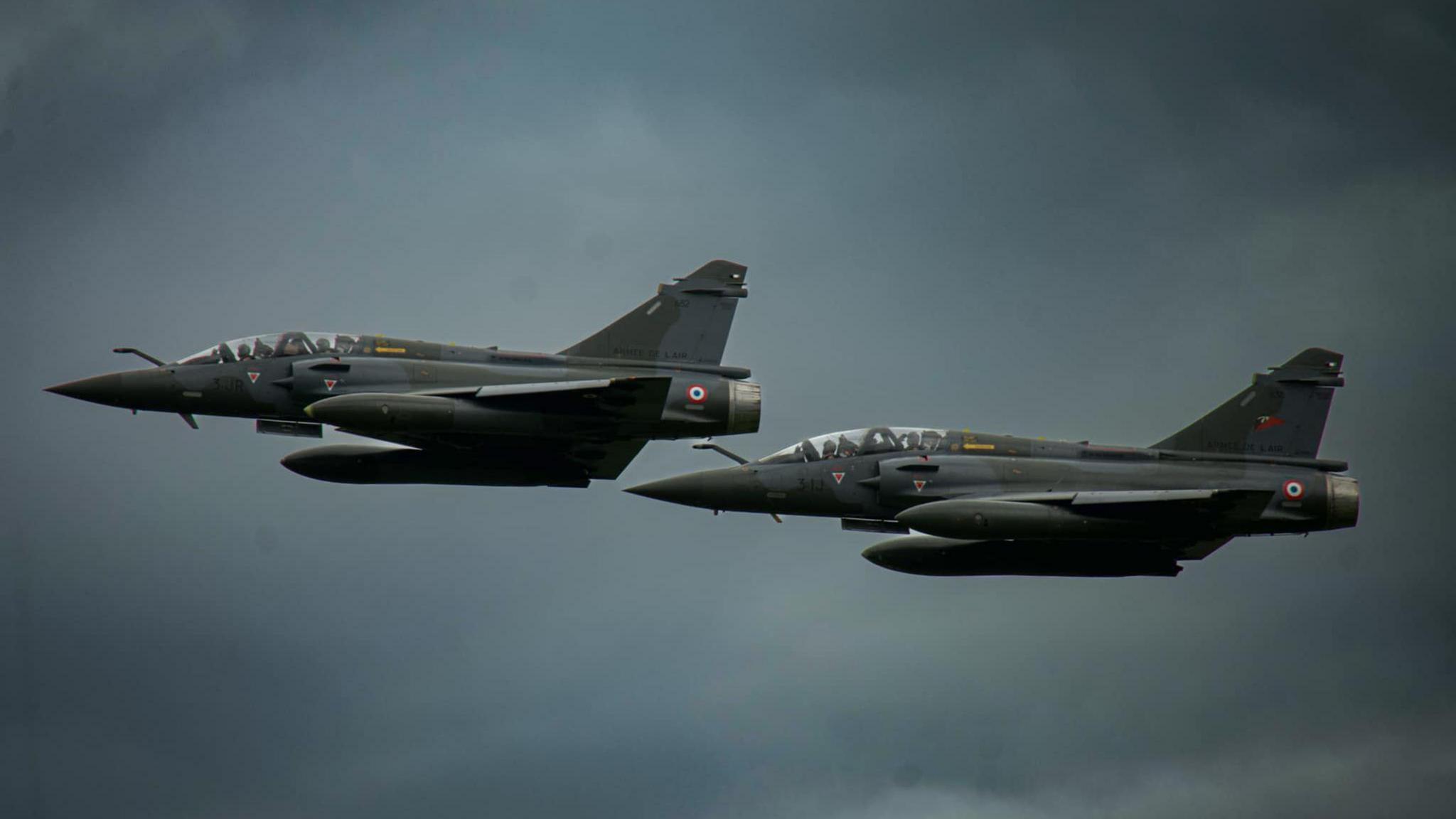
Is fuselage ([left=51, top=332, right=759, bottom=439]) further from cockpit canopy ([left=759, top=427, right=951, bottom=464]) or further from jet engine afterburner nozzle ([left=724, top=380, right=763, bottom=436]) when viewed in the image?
cockpit canopy ([left=759, top=427, right=951, bottom=464])

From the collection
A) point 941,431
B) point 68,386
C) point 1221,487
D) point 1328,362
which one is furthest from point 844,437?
point 68,386

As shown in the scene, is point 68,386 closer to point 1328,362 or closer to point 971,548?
point 971,548

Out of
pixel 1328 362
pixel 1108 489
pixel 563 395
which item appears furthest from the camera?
pixel 1328 362

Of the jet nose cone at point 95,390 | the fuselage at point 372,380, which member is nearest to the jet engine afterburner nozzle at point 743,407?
the fuselage at point 372,380

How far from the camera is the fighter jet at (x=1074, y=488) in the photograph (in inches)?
1852

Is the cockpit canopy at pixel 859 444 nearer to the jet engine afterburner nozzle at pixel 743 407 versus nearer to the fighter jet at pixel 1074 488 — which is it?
the fighter jet at pixel 1074 488

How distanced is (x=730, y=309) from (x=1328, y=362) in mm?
16479

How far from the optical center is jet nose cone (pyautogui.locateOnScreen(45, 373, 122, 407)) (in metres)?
47.1

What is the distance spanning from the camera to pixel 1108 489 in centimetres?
4891

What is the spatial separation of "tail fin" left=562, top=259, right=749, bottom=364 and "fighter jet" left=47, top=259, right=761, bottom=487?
0.04m

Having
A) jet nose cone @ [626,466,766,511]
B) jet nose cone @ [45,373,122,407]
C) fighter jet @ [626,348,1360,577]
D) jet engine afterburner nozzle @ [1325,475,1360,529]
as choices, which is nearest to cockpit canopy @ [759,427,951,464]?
fighter jet @ [626,348,1360,577]

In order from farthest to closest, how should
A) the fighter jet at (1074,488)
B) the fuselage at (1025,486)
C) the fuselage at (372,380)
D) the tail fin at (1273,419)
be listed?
the tail fin at (1273,419) → the fuselage at (1025,486) → the fighter jet at (1074,488) → the fuselage at (372,380)

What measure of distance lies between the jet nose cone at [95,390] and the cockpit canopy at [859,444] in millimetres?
16086

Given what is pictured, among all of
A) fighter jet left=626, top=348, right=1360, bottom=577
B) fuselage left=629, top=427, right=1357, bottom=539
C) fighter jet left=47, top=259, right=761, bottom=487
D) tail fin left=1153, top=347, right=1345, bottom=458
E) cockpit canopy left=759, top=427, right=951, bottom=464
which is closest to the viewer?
fighter jet left=47, top=259, right=761, bottom=487
